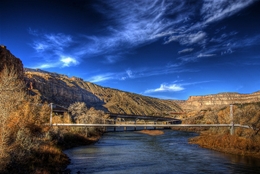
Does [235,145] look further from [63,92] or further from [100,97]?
[100,97]

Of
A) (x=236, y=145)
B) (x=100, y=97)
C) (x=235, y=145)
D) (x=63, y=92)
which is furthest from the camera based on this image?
(x=100, y=97)

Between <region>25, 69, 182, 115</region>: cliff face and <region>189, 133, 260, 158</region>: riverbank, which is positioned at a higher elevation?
<region>25, 69, 182, 115</region>: cliff face

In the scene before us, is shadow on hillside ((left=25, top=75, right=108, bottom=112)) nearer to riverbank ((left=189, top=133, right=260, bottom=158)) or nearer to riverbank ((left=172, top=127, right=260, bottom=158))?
riverbank ((left=189, top=133, right=260, bottom=158))

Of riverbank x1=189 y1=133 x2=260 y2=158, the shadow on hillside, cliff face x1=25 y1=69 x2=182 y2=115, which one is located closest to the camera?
riverbank x1=189 y1=133 x2=260 y2=158

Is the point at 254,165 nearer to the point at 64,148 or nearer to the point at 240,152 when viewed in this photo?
the point at 240,152

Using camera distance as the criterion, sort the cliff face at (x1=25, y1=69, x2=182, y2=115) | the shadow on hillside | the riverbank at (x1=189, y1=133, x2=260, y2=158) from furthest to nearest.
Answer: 1. the cliff face at (x1=25, y1=69, x2=182, y2=115)
2. the shadow on hillside
3. the riverbank at (x1=189, y1=133, x2=260, y2=158)

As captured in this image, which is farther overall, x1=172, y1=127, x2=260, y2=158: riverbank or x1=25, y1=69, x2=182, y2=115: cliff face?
x1=25, y1=69, x2=182, y2=115: cliff face

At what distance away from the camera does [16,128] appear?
55.5ft

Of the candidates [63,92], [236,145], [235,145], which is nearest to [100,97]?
[63,92]

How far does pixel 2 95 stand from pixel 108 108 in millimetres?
145184

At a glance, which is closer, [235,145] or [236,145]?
[236,145]

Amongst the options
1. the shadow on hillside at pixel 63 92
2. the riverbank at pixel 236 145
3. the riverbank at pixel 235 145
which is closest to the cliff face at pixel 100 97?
the shadow on hillside at pixel 63 92

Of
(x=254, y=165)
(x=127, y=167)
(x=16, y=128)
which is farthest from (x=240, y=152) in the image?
(x=16, y=128)

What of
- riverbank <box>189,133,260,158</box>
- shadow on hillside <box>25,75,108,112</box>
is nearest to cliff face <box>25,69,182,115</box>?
shadow on hillside <box>25,75,108,112</box>
